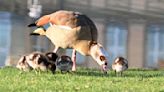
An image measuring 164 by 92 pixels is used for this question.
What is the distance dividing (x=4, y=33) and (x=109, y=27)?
8.91 ft

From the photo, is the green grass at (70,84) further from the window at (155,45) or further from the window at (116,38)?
the window at (155,45)

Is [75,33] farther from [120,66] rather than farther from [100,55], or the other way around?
[120,66]

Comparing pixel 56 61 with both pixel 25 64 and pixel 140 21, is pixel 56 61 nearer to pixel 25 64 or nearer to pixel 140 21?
pixel 25 64

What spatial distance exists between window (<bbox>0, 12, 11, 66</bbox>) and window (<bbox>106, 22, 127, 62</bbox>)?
2.55m

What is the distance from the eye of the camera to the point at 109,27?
14.9 meters

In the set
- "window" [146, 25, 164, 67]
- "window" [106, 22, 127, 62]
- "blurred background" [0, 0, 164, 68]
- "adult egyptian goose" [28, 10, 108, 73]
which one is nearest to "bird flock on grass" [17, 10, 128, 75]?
"adult egyptian goose" [28, 10, 108, 73]

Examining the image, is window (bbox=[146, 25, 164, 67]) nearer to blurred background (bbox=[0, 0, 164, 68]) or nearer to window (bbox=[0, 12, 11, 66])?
blurred background (bbox=[0, 0, 164, 68])

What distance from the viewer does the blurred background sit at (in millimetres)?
14312

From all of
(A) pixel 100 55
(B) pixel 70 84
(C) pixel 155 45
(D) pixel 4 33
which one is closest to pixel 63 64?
(A) pixel 100 55

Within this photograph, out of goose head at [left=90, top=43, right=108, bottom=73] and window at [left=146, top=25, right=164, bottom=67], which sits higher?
goose head at [left=90, top=43, right=108, bottom=73]

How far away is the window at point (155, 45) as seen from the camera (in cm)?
1495

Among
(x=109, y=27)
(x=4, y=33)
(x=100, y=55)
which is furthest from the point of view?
A: (x=109, y=27)

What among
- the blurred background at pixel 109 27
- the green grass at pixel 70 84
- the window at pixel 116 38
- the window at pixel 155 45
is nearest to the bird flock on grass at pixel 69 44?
the green grass at pixel 70 84

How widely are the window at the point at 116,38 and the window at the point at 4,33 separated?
2.55 m
